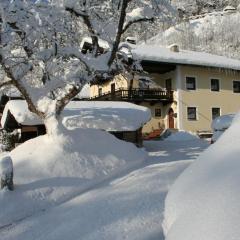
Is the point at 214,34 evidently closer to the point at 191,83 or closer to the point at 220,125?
the point at 191,83

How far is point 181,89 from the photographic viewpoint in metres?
40.3

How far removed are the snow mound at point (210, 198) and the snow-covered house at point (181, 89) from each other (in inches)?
1319

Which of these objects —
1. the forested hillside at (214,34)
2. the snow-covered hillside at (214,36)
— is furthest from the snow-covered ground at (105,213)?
the snow-covered hillside at (214,36)

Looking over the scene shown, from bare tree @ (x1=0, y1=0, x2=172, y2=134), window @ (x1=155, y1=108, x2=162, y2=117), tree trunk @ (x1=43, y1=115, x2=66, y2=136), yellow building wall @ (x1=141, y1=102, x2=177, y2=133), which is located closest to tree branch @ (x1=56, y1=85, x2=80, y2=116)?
bare tree @ (x1=0, y1=0, x2=172, y2=134)

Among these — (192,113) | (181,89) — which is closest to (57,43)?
(181,89)

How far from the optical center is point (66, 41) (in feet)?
53.7

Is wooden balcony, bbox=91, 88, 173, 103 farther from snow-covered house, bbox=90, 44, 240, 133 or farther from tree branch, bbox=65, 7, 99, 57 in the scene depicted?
tree branch, bbox=65, 7, 99, 57

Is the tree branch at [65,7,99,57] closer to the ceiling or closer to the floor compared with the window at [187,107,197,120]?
closer to the ceiling

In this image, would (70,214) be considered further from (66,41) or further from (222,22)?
(222,22)

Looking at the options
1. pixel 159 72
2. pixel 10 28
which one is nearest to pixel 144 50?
pixel 159 72

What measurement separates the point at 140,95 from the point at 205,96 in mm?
7239

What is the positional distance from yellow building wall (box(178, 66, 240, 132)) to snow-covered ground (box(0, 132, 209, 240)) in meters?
27.4

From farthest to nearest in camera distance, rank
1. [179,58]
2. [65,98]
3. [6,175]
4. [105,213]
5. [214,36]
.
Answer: [214,36]
[179,58]
[65,98]
[6,175]
[105,213]

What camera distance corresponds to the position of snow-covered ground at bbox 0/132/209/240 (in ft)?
26.6
